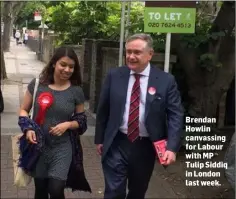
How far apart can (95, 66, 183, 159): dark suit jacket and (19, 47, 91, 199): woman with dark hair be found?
210 millimetres

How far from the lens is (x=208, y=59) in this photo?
223 inches

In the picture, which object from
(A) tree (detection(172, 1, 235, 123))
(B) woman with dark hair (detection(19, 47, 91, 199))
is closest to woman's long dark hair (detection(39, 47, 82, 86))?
(B) woman with dark hair (detection(19, 47, 91, 199))

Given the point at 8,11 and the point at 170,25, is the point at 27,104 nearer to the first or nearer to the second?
the point at 170,25

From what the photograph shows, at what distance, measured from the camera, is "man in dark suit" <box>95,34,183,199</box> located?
3018 millimetres

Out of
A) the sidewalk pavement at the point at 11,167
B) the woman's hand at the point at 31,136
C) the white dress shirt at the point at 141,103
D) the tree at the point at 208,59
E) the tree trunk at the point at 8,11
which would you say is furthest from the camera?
the tree trunk at the point at 8,11

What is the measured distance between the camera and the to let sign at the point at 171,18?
161 inches

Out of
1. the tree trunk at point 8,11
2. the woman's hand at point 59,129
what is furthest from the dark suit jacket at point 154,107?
the tree trunk at point 8,11

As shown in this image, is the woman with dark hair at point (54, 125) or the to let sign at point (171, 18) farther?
the to let sign at point (171, 18)

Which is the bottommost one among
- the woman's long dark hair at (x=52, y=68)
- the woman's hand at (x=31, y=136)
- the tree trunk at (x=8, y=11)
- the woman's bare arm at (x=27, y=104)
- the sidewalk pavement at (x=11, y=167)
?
the sidewalk pavement at (x=11, y=167)

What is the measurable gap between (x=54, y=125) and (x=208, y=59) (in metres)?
3.19

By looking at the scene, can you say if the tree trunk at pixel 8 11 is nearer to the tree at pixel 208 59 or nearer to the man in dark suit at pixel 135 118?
the tree at pixel 208 59

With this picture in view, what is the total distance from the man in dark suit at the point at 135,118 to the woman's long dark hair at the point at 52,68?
24 cm

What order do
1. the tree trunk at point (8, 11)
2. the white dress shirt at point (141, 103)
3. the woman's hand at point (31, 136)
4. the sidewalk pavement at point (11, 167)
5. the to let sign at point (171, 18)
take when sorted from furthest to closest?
1. the tree trunk at point (8, 11)
2. the to let sign at point (171, 18)
3. the sidewalk pavement at point (11, 167)
4. the white dress shirt at point (141, 103)
5. the woman's hand at point (31, 136)

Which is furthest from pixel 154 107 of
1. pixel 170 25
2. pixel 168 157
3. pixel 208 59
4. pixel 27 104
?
pixel 208 59
